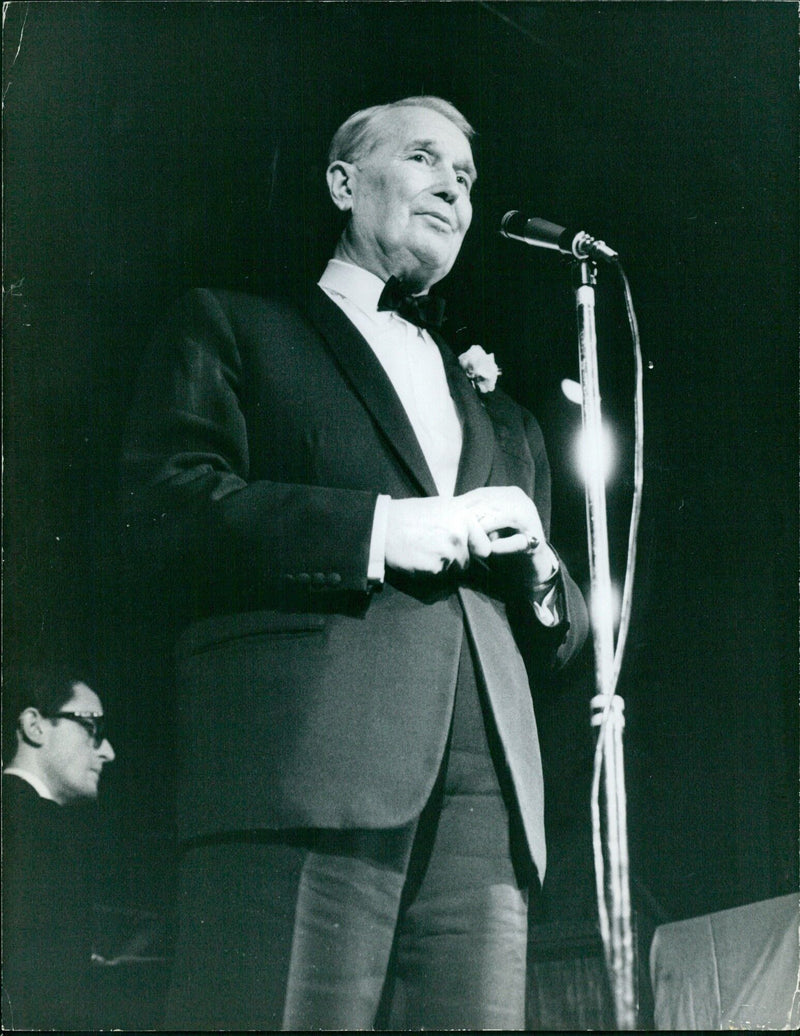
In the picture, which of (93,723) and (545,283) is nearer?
(93,723)

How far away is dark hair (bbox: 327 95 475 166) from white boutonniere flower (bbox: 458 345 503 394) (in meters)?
0.50

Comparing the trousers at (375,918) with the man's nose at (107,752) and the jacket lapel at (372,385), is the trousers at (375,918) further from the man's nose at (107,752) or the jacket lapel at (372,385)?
the jacket lapel at (372,385)

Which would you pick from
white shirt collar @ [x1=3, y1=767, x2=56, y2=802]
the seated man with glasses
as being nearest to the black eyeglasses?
the seated man with glasses

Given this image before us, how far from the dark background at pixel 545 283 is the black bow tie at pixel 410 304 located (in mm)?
102

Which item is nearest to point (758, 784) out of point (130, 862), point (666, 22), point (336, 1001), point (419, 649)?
point (419, 649)

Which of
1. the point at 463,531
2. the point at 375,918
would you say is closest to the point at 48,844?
the point at 375,918

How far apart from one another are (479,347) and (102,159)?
92 centimetres

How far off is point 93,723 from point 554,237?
1.41 metres

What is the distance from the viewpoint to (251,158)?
2838 millimetres

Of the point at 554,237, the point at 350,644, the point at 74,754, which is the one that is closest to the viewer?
the point at 350,644

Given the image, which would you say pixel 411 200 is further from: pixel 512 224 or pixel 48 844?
pixel 48 844

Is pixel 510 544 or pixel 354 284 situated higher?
pixel 354 284

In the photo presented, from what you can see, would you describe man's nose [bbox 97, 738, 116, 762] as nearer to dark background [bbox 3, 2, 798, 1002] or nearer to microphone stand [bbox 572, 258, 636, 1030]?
dark background [bbox 3, 2, 798, 1002]

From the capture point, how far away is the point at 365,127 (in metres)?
2.85
